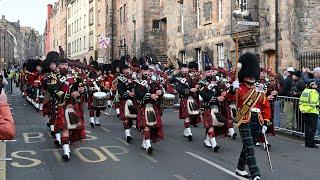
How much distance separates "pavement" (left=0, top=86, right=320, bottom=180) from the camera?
855 cm

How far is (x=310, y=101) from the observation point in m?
11.9

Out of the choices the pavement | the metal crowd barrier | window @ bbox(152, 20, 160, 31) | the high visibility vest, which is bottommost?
the pavement

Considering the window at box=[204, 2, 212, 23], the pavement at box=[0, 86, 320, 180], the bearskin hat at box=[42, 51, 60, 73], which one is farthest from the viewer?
the window at box=[204, 2, 212, 23]

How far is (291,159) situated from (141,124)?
316 centimetres

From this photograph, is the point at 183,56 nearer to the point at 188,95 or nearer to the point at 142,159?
the point at 188,95

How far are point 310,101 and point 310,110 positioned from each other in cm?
21

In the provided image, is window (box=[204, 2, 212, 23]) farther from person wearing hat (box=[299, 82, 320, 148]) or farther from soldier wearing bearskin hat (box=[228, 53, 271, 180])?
soldier wearing bearskin hat (box=[228, 53, 271, 180])

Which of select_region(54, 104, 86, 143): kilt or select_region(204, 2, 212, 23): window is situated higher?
select_region(204, 2, 212, 23): window

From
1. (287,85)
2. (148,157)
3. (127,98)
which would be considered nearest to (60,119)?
(148,157)

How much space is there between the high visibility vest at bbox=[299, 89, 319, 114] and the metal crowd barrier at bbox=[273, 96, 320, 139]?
3.65 feet

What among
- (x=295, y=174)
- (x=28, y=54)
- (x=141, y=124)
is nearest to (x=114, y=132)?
(x=141, y=124)

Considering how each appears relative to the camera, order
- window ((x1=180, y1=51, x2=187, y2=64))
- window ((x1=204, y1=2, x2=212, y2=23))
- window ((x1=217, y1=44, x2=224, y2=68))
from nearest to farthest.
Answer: window ((x1=217, y1=44, x2=224, y2=68))
window ((x1=204, y1=2, x2=212, y2=23))
window ((x1=180, y1=51, x2=187, y2=64))

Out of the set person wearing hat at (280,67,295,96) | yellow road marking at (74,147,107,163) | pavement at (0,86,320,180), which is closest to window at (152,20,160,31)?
person wearing hat at (280,67,295,96)

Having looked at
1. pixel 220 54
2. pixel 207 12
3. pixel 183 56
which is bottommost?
pixel 220 54
